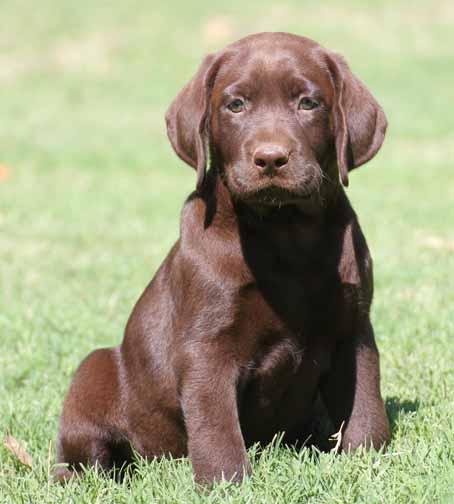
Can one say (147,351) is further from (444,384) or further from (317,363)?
(444,384)

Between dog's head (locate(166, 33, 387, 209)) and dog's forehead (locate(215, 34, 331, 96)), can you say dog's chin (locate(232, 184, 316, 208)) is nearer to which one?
dog's head (locate(166, 33, 387, 209))

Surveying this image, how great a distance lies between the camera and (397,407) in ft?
15.2

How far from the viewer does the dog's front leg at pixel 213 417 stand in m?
3.79

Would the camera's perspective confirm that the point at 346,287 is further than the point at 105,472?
No

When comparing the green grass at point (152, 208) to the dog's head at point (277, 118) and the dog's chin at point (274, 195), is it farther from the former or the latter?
the dog's head at point (277, 118)

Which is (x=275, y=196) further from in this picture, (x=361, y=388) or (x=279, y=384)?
(x=361, y=388)

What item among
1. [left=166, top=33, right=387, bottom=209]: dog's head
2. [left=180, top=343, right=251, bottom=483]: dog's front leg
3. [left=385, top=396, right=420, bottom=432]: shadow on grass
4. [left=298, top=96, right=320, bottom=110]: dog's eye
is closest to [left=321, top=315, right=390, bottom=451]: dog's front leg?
[left=385, top=396, right=420, bottom=432]: shadow on grass

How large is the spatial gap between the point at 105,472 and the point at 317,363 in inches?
38.9

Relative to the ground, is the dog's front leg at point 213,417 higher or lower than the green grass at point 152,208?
higher

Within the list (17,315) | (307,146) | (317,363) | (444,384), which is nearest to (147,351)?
(317,363)

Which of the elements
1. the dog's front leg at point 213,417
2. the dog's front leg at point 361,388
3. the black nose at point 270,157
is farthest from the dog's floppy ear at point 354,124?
the dog's front leg at point 213,417

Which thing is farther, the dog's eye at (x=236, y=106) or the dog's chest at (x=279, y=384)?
the dog's eye at (x=236, y=106)

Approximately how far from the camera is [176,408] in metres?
4.14

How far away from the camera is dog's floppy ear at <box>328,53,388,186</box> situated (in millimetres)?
3986
